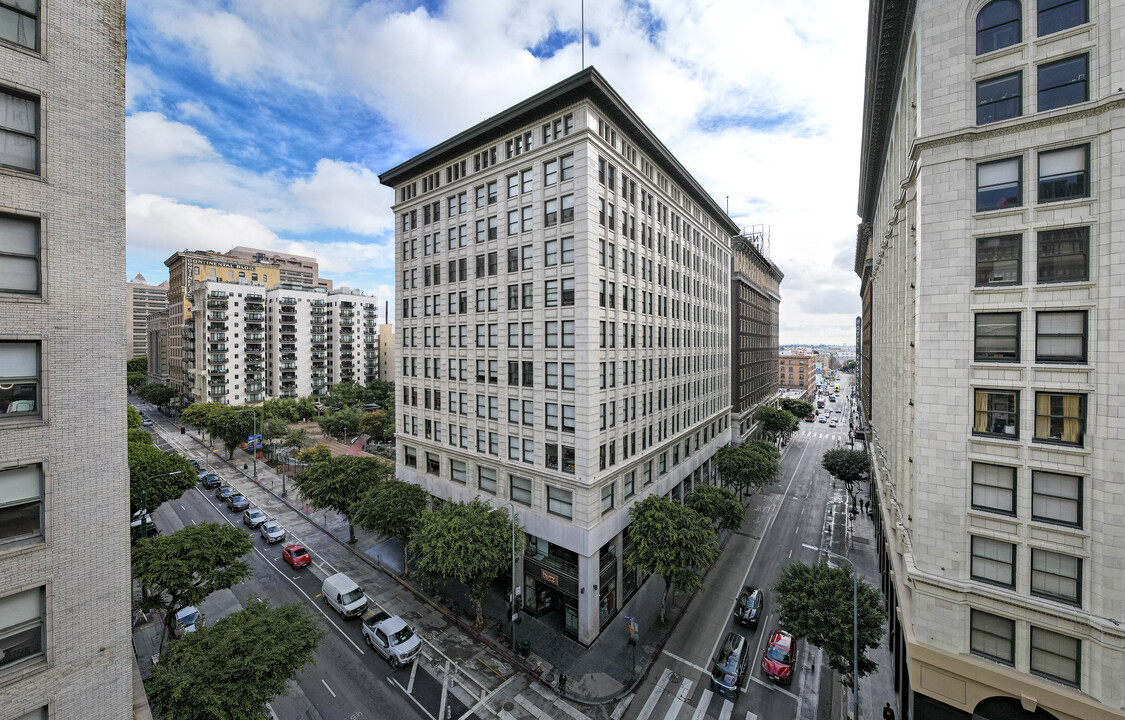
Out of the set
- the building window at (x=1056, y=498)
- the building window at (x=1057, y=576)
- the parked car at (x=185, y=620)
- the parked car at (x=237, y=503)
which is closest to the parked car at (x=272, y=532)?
the parked car at (x=237, y=503)

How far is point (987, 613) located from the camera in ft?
52.5

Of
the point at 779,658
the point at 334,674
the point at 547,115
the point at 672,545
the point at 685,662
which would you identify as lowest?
the point at 685,662

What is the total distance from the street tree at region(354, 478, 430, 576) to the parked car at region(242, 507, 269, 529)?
17216mm

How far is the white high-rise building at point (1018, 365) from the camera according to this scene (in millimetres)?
13859

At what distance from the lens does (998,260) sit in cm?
1567

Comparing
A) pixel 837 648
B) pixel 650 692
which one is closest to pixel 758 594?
pixel 837 648

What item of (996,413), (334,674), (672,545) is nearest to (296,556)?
(334,674)

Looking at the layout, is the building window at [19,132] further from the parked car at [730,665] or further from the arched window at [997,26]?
the parked car at [730,665]

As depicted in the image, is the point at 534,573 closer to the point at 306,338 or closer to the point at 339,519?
the point at 339,519

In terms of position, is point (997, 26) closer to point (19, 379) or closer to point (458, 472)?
point (19, 379)

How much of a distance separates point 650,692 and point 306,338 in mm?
104558

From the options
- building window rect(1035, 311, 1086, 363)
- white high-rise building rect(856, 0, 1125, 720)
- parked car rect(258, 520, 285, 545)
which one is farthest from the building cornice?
parked car rect(258, 520, 285, 545)

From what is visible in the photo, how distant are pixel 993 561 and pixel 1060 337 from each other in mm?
8422

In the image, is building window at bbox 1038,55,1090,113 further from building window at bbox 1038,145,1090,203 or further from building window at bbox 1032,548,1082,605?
building window at bbox 1032,548,1082,605
